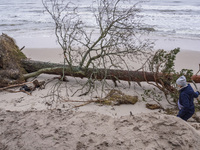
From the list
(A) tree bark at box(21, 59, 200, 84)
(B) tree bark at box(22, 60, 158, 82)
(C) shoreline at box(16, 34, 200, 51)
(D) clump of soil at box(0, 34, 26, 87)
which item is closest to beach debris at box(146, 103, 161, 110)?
(A) tree bark at box(21, 59, 200, 84)

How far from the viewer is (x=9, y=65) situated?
310 inches

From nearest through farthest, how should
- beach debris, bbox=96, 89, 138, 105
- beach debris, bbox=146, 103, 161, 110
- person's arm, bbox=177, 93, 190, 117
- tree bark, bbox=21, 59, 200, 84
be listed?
person's arm, bbox=177, 93, 190, 117, beach debris, bbox=146, 103, 161, 110, beach debris, bbox=96, 89, 138, 105, tree bark, bbox=21, 59, 200, 84

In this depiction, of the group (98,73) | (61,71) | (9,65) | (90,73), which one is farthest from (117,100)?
(9,65)

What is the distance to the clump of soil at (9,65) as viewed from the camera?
7.51m

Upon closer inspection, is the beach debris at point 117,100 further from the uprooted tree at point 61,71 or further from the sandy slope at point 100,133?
the sandy slope at point 100,133

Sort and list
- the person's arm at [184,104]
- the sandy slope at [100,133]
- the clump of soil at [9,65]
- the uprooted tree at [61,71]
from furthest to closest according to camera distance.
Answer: the clump of soil at [9,65], the uprooted tree at [61,71], the person's arm at [184,104], the sandy slope at [100,133]

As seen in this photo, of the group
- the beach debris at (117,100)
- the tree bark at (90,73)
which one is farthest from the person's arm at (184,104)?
the tree bark at (90,73)

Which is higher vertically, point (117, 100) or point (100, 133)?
point (100, 133)

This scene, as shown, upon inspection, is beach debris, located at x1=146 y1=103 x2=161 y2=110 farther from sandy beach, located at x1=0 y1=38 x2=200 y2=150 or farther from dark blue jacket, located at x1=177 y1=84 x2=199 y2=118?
sandy beach, located at x1=0 y1=38 x2=200 y2=150

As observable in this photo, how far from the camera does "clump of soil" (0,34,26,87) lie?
24.6ft

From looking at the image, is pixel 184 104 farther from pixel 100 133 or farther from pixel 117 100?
pixel 100 133

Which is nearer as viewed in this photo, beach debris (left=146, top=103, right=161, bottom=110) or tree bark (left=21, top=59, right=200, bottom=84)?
Answer: beach debris (left=146, top=103, right=161, bottom=110)

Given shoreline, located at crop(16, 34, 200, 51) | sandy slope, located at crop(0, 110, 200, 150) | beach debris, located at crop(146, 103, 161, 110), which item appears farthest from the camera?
shoreline, located at crop(16, 34, 200, 51)

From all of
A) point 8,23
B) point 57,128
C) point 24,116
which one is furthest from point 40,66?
point 8,23
